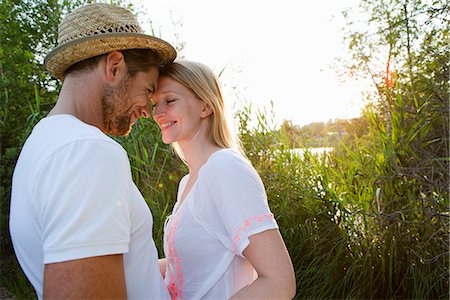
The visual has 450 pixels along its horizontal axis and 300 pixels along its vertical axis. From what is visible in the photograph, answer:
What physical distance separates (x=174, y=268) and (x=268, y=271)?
42cm

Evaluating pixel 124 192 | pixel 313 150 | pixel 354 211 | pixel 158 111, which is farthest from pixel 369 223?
pixel 124 192

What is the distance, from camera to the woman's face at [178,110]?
185cm

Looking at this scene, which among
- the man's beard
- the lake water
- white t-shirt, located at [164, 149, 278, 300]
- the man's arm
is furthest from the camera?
the lake water

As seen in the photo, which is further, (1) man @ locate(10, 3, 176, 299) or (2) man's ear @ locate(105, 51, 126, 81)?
(2) man's ear @ locate(105, 51, 126, 81)

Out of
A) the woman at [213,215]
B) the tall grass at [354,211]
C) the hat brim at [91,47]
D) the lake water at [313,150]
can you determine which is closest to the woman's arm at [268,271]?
the woman at [213,215]

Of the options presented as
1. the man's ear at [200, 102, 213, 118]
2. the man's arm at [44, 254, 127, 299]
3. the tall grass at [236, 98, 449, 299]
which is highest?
the man's ear at [200, 102, 213, 118]

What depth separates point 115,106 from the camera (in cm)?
139

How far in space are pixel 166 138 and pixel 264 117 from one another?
101 inches

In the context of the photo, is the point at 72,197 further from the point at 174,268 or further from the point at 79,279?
the point at 174,268

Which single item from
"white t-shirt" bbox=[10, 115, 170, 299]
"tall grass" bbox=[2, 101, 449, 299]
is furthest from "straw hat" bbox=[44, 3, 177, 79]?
"tall grass" bbox=[2, 101, 449, 299]

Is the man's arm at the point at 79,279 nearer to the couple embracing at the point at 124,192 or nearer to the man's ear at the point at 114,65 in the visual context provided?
the couple embracing at the point at 124,192

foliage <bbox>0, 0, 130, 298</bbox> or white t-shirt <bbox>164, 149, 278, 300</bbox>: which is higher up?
foliage <bbox>0, 0, 130, 298</bbox>

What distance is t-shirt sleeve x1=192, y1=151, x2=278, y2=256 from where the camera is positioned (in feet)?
4.73

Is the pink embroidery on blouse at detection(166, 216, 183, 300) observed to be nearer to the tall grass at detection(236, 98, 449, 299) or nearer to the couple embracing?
the couple embracing
